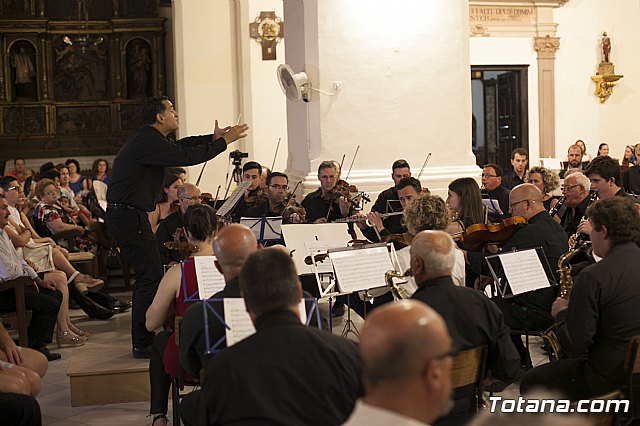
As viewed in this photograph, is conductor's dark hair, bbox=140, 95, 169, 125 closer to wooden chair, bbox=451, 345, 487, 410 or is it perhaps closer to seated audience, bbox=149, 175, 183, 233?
seated audience, bbox=149, 175, 183, 233

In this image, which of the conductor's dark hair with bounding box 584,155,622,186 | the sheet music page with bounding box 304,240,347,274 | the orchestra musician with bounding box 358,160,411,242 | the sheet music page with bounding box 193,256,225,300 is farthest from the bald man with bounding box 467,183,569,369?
the sheet music page with bounding box 193,256,225,300

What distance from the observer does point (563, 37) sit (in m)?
15.2

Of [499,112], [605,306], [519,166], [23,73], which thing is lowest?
[605,306]

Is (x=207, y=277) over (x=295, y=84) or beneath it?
beneath

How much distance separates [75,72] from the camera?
1617 cm

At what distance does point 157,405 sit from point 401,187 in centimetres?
286

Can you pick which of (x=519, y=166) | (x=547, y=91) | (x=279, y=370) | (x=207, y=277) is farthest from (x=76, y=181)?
(x=279, y=370)

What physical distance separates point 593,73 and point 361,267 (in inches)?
466

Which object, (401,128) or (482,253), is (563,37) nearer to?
(401,128)

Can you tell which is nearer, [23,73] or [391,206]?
[391,206]

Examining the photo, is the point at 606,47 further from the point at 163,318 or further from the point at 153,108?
the point at 163,318

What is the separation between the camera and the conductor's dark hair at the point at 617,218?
12.5 feet

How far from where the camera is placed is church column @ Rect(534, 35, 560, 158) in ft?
49.3

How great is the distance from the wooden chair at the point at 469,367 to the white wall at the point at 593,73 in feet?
40.5
